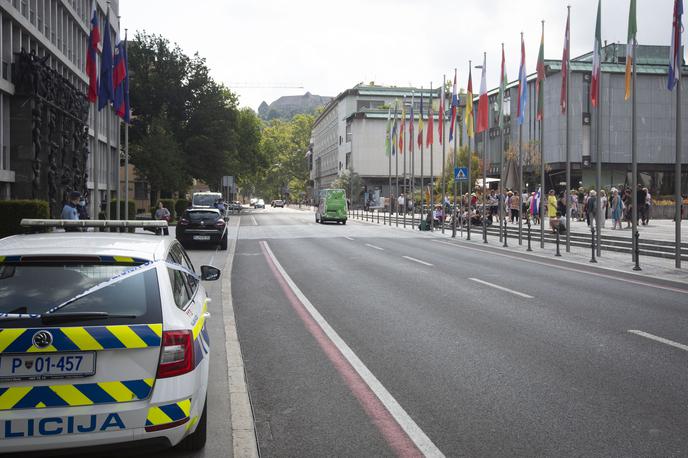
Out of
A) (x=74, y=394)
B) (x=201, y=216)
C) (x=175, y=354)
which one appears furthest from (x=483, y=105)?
(x=74, y=394)

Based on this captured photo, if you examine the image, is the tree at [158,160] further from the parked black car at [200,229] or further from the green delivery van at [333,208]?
the parked black car at [200,229]

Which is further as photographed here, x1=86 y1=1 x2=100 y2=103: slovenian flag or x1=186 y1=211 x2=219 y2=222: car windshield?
x1=186 y1=211 x2=219 y2=222: car windshield

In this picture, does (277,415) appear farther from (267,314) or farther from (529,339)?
(267,314)

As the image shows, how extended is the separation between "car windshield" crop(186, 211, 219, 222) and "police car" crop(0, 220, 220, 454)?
20695mm

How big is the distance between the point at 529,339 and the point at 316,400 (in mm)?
3536

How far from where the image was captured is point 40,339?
4043 mm

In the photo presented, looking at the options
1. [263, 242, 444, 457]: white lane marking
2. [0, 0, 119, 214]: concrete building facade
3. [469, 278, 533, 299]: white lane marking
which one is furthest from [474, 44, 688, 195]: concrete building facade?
[263, 242, 444, 457]: white lane marking

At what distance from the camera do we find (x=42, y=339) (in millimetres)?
4047

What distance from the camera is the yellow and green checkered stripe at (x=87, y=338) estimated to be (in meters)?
4.01

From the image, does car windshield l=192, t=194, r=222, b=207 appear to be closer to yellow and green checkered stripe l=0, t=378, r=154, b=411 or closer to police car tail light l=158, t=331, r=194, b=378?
police car tail light l=158, t=331, r=194, b=378

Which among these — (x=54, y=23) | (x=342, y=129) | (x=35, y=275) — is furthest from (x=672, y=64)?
(x=342, y=129)

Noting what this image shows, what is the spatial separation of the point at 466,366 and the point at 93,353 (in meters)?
4.17

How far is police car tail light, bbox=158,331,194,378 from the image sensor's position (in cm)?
430

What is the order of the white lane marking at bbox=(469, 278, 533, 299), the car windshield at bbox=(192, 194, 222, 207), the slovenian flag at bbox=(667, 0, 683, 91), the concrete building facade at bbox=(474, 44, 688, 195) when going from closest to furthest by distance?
the white lane marking at bbox=(469, 278, 533, 299), the slovenian flag at bbox=(667, 0, 683, 91), the car windshield at bbox=(192, 194, 222, 207), the concrete building facade at bbox=(474, 44, 688, 195)
